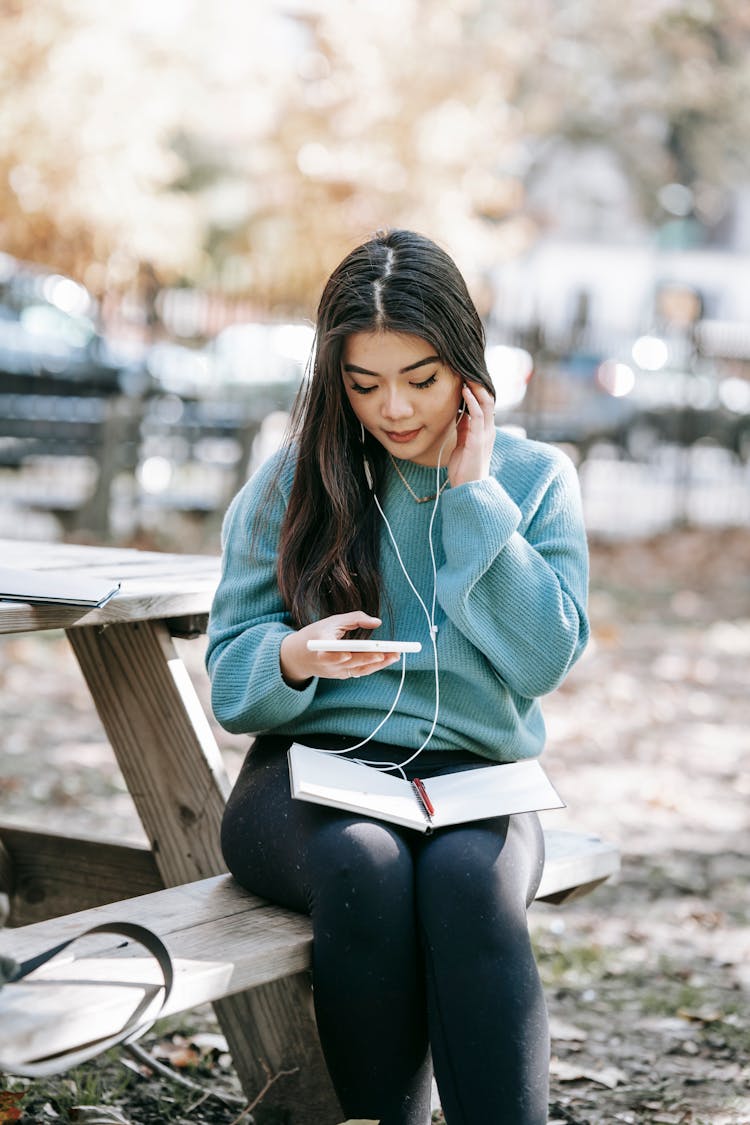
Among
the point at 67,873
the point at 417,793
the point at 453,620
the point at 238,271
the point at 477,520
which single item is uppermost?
the point at 238,271

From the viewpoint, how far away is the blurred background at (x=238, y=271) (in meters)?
9.86

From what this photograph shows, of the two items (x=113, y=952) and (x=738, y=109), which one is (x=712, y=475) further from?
(x=738, y=109)

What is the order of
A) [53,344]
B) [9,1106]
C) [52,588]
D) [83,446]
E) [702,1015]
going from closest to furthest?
[52,588] → [9,1106] → [702,1015] → [83,446] → [53,344]

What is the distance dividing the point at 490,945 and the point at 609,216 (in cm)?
3958

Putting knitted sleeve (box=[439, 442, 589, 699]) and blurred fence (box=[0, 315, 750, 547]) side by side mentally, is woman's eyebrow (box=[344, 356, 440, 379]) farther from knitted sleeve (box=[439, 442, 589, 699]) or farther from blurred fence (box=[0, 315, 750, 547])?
blurred fence (box=[0, 315, 750, 547])

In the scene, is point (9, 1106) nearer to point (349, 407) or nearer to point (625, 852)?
point (349, 407)

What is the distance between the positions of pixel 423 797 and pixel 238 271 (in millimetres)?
15400

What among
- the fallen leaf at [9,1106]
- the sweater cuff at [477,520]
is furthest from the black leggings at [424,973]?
the fallen leaf at [9,1106]

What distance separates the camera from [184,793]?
256 centimetres

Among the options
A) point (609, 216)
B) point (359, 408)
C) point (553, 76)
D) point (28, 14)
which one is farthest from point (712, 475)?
point (609, 216)

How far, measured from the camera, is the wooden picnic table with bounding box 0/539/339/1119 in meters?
2.38

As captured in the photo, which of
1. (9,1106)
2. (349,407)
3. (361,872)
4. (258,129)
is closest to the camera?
(361,872)

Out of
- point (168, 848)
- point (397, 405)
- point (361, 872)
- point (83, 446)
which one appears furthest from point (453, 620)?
point (83, 446)

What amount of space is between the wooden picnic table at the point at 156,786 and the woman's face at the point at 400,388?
448 mm
